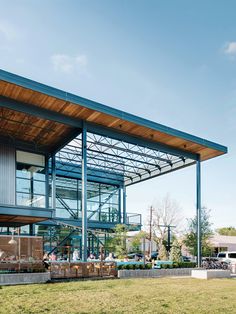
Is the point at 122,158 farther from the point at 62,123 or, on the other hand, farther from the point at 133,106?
the point at 62,123

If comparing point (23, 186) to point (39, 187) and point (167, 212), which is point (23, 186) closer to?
point (39, 187)

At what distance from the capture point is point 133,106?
21.2 metres

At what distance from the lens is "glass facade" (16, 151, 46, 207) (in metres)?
20.3

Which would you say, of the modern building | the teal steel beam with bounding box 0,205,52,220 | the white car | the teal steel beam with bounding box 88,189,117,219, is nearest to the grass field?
the modern building

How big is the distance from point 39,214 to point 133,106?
8.14 meters

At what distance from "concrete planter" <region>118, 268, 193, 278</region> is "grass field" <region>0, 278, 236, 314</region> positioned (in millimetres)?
3625

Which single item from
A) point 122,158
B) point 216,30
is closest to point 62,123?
point 122,158

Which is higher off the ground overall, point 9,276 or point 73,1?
point 73,1

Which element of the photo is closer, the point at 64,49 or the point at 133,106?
the point at 64,49

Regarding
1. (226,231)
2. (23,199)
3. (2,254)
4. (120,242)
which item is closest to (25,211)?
(23,199)

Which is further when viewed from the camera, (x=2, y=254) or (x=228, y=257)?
(x=228, y=257)

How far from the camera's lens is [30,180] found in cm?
2111

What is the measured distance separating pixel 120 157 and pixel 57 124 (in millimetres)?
5728

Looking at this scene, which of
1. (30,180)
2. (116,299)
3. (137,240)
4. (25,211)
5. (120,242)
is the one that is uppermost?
(30,180)
